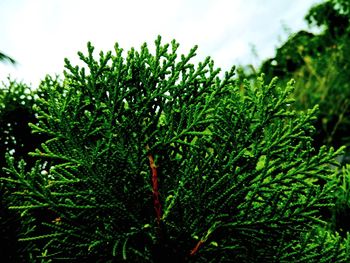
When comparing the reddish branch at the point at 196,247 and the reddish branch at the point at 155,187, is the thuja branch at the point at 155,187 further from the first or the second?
the reddish branch at the point at 196,247

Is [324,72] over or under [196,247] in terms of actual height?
over

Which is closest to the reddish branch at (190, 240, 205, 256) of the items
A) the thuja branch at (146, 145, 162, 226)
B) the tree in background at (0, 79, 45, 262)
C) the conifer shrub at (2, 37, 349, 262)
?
the conifer shrub at (2, 37, 349, 262)

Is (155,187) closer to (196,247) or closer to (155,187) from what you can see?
(155,187)

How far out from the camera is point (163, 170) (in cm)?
355

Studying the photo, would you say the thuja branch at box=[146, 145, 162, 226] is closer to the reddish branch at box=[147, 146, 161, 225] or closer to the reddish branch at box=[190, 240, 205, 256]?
the reddish branch at box=[147, 146, 161, 225]

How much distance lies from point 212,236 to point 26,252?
2.16 m

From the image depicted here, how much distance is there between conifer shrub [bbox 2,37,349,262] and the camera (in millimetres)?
3213

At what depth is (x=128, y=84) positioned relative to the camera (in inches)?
137

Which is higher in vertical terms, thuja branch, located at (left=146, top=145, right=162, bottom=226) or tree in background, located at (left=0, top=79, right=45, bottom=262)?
tree in background, located at (left=0, top=79, right=45, bottom=262)

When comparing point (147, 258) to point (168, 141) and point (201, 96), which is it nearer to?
point (168, 141)

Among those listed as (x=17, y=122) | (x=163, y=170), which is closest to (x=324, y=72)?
(x=17, y=122)

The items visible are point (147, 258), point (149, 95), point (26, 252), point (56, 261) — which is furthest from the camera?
point (26, 252)

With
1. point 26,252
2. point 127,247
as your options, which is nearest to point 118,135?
point 127,247

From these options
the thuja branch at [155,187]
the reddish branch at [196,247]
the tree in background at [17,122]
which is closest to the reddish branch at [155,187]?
the thuja branch at [155,187]
